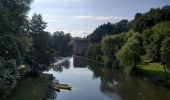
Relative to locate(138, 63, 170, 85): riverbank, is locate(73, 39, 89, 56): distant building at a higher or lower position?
higher

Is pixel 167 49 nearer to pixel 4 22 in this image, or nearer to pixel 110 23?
pixel 4 22

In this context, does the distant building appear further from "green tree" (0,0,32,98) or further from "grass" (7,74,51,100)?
"green tree" (0,0,32,98)

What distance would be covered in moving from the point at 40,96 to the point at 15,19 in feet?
38.7

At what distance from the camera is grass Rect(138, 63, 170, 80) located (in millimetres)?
60216

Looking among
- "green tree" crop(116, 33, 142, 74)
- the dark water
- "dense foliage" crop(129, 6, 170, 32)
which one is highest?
"dense foliage" crop(129, 6, 170, 32)

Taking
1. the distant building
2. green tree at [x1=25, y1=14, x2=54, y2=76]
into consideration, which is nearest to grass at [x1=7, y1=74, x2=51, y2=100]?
green tree at [x1=25, y1=14, x2=54, y2=76]

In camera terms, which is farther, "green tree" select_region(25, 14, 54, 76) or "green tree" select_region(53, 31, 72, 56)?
"green tree" select_region(53, 31, 72, 56)

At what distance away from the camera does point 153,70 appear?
67.9m

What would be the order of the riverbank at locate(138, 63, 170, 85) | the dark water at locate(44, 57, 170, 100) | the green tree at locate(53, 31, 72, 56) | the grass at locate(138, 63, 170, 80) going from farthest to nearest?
the green tree at locate(53, 31, 72, 56) < the grass at locate(138, 63, 170, 80) < the riverbank at locate(138, 63, 170, 85) < the dark water at locate(44, 57, 170, 100)

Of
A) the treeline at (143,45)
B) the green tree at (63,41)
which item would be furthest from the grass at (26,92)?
the green tree at (63,41)

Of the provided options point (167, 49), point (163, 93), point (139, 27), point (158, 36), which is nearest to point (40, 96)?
point (163, 93)

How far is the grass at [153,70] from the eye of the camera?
6022 cm

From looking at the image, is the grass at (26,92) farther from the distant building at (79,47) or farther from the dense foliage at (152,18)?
the distant building at (79,47)

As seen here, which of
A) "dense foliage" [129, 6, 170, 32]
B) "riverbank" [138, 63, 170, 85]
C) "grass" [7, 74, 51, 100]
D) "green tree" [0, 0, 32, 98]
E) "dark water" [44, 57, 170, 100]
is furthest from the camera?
"dense foliage" [129, 6, 170, 32]
